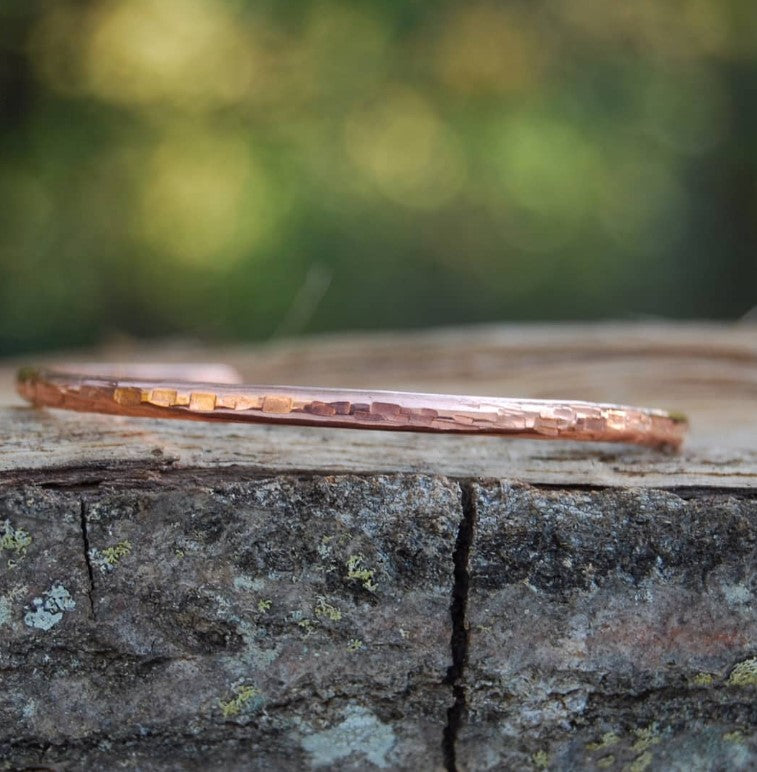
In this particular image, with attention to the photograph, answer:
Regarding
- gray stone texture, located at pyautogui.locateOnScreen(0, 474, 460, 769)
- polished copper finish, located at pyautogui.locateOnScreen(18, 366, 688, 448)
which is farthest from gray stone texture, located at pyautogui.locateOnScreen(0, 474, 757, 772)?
polished copper finish, located at pyautogui.locateOnScreen(18, 366, 688, 448)

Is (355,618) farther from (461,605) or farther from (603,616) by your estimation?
(603,616)

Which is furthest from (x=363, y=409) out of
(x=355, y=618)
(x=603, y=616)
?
(x=603, y=616)

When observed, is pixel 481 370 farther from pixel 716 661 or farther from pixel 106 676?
pixel 106 676

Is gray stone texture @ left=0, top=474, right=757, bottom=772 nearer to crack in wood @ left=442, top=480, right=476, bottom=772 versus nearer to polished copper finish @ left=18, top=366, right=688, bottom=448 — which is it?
crack in wood @ left=442, top=480, right=476, bottom=772

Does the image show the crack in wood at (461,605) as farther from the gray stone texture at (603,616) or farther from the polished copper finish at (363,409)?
the polished copper finish at (363,409)

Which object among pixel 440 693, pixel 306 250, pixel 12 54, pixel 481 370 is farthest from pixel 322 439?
pixel 12 54

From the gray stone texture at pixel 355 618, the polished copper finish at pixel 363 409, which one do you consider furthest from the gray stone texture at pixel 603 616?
the polished copper finish at pixel 363 409
